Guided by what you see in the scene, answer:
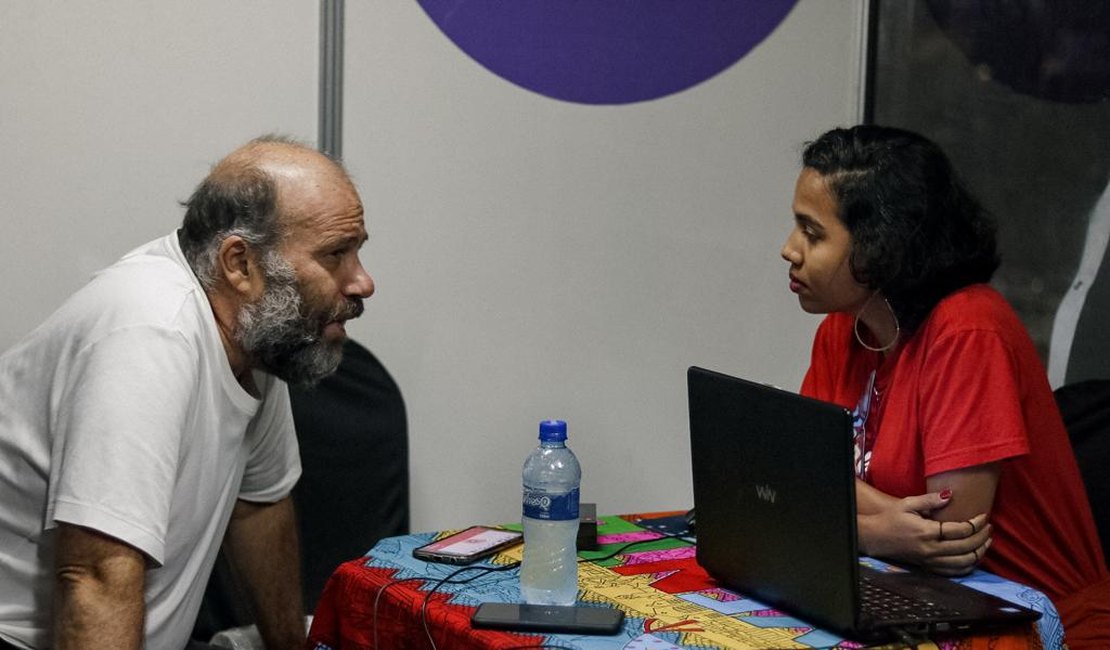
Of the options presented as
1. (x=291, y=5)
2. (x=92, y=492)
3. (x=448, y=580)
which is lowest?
(x=448, y=580)

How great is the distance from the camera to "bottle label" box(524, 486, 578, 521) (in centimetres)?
169

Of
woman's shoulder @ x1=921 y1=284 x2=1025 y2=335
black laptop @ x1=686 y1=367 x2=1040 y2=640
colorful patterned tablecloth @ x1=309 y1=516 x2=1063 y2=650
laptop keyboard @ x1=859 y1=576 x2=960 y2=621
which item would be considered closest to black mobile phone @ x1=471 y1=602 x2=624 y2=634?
colorful patterned tablecloth @ x1=309 y1=516 x2=1063 y2=650

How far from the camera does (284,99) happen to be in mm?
2844

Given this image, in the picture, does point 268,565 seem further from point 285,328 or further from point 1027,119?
point 1027,119

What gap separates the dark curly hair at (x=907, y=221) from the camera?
2123 millimetres

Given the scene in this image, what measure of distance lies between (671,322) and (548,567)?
1715 millimetres

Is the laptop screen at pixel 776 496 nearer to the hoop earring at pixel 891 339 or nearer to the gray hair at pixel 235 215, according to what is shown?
the hoop earring at pixel 891 339

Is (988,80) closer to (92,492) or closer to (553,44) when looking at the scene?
(553,44)

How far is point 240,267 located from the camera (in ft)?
6.43

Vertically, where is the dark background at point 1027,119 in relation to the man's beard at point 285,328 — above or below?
above

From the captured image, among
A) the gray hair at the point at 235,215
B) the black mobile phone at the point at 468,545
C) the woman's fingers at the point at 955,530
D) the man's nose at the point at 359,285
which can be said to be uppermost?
the gray hair at the point at 235,215

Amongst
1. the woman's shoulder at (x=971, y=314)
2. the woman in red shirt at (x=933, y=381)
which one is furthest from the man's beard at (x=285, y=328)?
the woman's shoulder at (x=971, y=314)

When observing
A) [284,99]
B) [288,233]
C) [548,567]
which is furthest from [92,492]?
[284,99]

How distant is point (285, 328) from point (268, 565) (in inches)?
21.8
